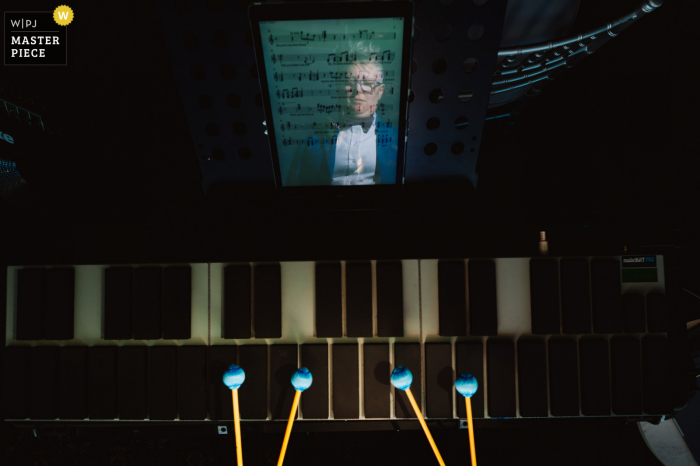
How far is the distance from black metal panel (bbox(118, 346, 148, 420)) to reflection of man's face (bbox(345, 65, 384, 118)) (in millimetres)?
1044

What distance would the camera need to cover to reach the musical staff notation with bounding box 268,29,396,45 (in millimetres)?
854

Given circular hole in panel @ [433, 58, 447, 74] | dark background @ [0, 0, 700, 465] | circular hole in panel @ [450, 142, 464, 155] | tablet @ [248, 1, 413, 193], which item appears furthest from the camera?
dark background @ [0, 0, 700, 465]

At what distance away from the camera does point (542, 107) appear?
136 centimetres

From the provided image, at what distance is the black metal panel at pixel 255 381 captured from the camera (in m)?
1.13

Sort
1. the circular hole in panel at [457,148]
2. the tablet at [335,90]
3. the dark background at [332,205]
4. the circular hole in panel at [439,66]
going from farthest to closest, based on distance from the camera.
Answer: the dark background at [332,205] → the circular hole in panel at [457,148] → the circular hole in panel at [439,66] → the tablet at [335,90]

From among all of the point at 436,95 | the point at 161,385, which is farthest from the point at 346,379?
the point at 436,95

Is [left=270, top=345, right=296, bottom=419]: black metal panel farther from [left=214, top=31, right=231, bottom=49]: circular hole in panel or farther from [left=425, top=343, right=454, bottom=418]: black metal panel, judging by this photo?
[left=214, top=31, right=231, bottom=49]: circular hole in panel

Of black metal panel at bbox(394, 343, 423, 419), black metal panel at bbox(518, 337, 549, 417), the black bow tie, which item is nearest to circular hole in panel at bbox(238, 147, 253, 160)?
the black bow tie

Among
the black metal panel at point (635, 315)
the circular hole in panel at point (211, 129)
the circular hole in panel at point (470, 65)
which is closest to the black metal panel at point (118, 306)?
the circular hole in panel at point (211, 129)

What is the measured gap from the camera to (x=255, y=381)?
1.14 meters

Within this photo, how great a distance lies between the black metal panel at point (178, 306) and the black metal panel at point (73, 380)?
31cm

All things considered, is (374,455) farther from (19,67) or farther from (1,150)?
(19,67)

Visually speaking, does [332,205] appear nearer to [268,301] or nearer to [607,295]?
[268,301]

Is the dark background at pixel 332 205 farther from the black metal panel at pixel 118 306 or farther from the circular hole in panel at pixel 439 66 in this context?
the circular hole in panel at pixel 439 66
